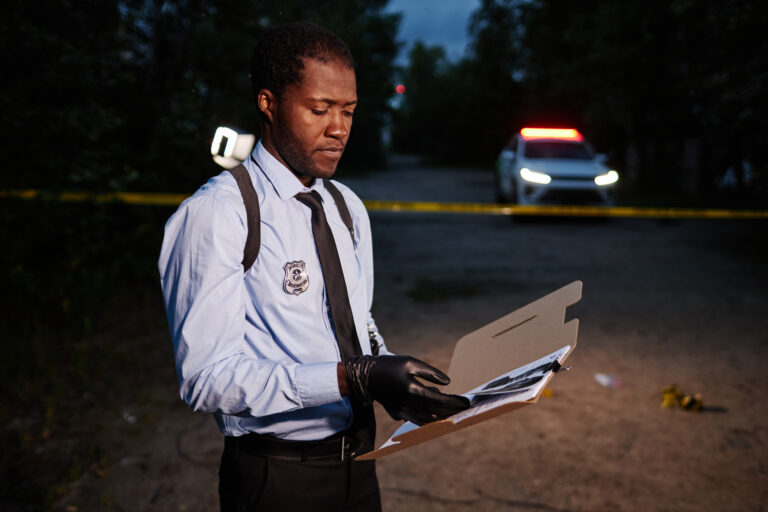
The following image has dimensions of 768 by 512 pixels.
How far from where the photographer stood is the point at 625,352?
555cm

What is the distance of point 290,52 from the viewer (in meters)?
1.55

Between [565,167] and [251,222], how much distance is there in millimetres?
11982

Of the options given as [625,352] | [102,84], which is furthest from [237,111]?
[625,352]

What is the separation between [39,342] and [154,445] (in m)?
2.11

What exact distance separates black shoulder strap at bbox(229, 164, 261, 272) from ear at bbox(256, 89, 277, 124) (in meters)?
0.23

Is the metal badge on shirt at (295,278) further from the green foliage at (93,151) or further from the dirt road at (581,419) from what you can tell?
the green foliage at (93,151)

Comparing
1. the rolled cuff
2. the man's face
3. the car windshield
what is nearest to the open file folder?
the rolled cuff

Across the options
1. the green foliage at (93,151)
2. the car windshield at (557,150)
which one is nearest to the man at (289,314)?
the green foliage at (93,151)

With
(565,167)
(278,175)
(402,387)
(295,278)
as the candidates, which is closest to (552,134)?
(565,167)

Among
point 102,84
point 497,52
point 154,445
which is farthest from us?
point 497,52

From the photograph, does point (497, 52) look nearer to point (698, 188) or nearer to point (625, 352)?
point (698, 188)

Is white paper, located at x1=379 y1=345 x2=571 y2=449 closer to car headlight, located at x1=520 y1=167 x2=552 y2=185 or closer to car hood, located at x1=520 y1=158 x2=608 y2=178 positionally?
car headlight, located at x1=520 y1=167 x2=552 y2=185

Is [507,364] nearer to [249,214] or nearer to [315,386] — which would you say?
[315,386]

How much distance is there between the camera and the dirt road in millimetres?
3400
